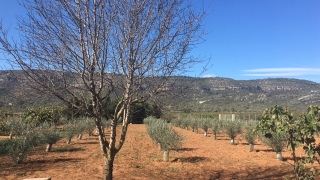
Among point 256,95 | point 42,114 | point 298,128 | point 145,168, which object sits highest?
point 256,95

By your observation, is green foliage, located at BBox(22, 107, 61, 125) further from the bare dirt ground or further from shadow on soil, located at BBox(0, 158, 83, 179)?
shadow on soil, located at BBox(0, 158, 83, 179)

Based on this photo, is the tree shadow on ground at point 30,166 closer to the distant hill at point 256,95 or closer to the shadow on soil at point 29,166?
the shadow on soil at point 29,166

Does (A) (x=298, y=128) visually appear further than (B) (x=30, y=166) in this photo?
No

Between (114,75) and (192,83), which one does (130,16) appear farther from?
(192,83)

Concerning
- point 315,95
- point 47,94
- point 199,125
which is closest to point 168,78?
point 47,94

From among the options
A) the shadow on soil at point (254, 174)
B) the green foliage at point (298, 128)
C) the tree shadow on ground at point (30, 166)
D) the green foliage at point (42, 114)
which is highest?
the green foliage at point (298, 128)

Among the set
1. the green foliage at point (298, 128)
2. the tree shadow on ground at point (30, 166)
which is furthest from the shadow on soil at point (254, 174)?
the tree shadow on ground at point (30, 166)

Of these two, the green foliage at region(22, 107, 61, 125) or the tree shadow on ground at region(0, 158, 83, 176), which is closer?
the tree shadow on ground at region(0, 158, 83, 176)

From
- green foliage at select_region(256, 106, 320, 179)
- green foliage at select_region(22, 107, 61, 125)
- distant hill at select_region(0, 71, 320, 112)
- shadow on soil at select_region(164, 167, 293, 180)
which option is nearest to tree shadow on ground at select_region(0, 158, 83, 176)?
shadow on soil at select_region(164, 167, 293, 180)

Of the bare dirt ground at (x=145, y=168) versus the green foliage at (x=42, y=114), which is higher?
the green foliage at (x=42, y=114)

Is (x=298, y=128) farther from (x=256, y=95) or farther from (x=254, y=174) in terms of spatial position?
(x=256, y=95)

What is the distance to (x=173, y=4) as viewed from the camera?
5098 millimetres

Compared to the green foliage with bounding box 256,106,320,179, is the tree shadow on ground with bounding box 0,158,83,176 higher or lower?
lower

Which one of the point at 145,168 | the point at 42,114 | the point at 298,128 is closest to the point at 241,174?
the point at 145,168
